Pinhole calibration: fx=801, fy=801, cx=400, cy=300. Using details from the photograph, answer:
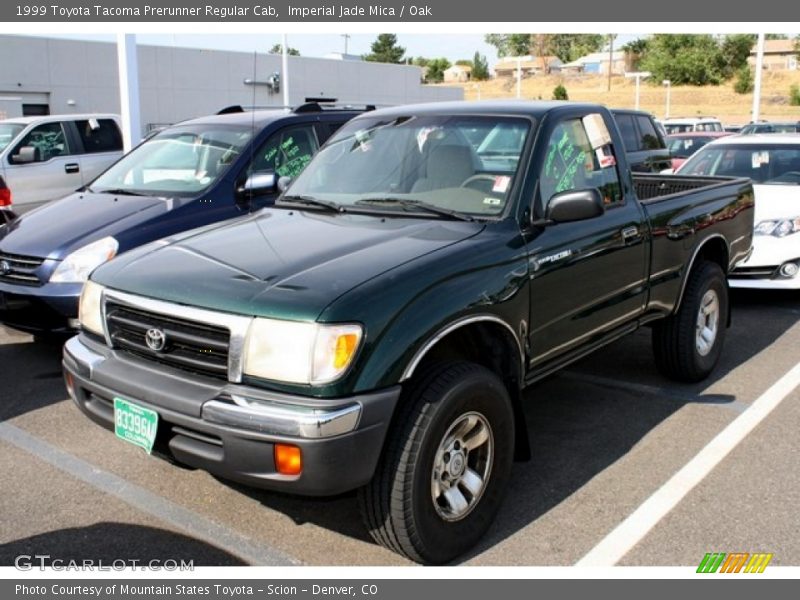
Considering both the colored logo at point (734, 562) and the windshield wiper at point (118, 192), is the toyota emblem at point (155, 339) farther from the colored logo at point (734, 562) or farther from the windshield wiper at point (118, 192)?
the windshield wiper at point (118, 192)

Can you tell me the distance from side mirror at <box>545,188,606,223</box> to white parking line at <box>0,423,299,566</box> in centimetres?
198

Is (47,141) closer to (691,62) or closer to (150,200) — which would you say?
(150,200)

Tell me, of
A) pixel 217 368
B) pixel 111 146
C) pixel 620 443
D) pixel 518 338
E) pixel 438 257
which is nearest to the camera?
pixel 217 368

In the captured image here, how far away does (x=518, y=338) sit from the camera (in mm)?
3680

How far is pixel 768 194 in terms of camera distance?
Answer: 8.16m

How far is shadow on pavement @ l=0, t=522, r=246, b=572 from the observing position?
3.36m

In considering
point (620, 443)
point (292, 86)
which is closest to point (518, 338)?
point (620, 443)

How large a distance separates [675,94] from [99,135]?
69.6 meters

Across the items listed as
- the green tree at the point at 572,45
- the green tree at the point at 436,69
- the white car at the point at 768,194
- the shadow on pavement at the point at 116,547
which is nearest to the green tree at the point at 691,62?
the green tree at the point at 436,69

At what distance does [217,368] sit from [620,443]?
252 centimetres

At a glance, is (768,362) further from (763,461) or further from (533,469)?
(533,469)

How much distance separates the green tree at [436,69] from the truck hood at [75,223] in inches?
4163

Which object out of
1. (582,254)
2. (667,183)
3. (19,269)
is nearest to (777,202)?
(667,183)

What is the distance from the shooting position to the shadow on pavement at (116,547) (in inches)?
132
